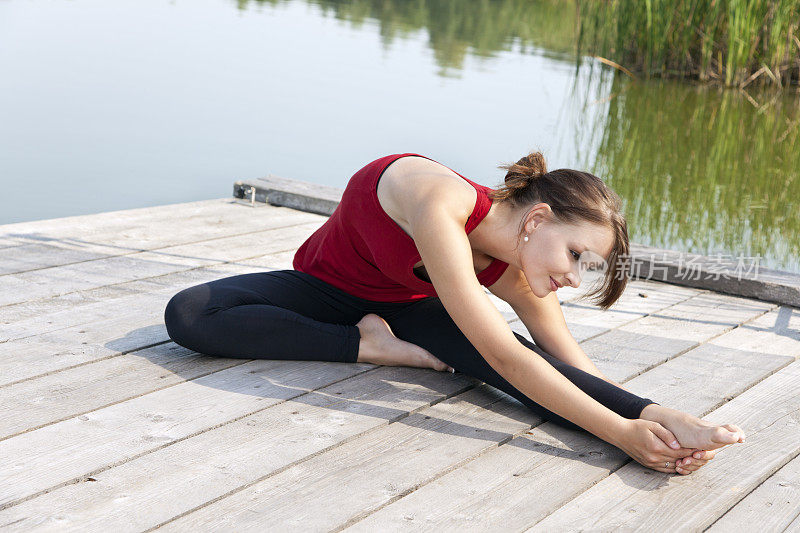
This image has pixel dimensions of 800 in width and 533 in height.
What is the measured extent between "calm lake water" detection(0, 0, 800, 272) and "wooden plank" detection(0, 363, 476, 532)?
7.81 feet

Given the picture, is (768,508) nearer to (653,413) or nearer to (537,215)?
(653,413)

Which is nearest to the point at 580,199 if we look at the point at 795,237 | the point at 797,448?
the point at 797,448

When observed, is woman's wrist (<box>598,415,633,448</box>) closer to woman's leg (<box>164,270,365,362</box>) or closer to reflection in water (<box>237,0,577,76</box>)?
woman's leg (<box>164,270,365,362</box>)

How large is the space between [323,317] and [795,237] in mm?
3198

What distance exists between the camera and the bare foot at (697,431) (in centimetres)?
162

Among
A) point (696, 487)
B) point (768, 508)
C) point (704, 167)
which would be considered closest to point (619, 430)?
point (696, 487)

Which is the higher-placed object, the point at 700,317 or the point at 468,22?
the point at 468,22

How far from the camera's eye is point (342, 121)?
6.98 m

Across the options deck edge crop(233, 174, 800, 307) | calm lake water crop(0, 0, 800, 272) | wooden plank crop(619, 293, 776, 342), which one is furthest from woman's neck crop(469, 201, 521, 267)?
calm lake water crop(0, 0, 800, 272)

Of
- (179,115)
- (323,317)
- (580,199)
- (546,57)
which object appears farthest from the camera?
(546,57)

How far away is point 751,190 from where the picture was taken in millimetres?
5410

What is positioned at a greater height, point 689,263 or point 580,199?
point 580,199

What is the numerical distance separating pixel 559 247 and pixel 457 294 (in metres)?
0.22

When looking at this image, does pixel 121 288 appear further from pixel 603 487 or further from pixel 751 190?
pixel 751 190
